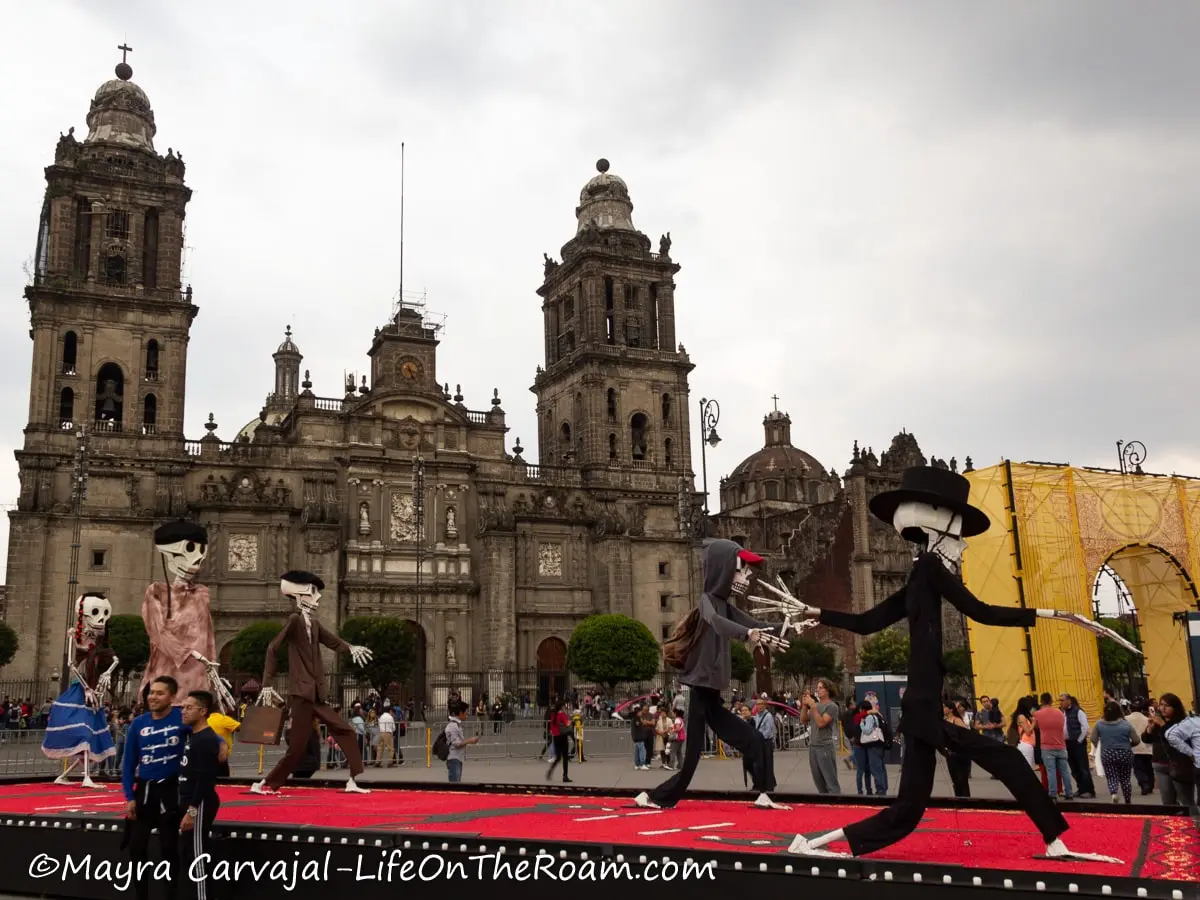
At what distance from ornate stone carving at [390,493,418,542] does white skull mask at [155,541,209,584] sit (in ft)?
117

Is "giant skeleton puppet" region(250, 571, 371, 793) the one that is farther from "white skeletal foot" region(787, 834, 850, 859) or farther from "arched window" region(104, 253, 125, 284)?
"arched window" region(104, 253, 125, 284)

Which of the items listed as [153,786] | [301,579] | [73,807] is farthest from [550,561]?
[153,786]

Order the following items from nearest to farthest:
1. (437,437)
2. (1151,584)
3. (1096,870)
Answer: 1. (1096,870)
2. (1151,584)
3. (437,437)

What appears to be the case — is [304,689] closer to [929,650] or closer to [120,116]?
[929,650]

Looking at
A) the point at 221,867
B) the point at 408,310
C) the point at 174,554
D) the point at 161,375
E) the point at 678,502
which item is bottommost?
the point at 221,867

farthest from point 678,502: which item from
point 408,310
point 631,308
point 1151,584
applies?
point 1151,584

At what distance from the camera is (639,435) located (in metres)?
53.5

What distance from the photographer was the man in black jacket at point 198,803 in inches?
271

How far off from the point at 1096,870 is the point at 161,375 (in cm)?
4466

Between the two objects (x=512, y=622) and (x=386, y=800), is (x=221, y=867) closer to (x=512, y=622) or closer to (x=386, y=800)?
(x=386, y=800)

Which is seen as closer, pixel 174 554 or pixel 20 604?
pixel 174 554

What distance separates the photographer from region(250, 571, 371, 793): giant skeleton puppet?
10.9 meters

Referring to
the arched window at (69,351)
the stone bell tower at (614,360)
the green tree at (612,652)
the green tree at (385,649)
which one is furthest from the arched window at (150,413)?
the green tree at (612,652)

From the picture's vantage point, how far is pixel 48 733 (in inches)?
512
